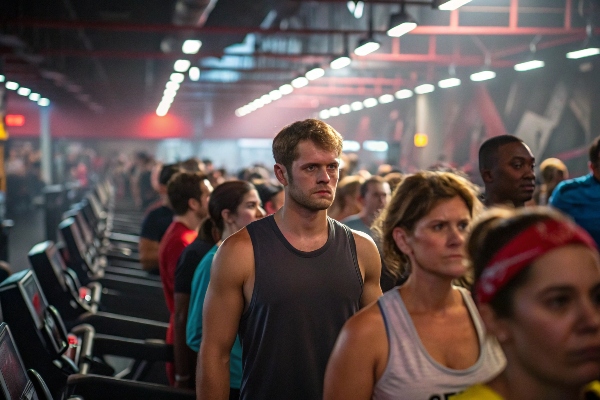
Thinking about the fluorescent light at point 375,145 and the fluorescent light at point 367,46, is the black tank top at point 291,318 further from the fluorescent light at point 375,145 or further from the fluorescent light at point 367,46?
the fluorescent light at point 375,145

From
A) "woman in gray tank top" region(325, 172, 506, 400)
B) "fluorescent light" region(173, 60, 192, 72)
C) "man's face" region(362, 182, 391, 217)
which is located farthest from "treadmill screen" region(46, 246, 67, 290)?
"fluorescent light" region(173, 60, 192, 72)

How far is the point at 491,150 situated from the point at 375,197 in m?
1.16

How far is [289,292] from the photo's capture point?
2.74 metres

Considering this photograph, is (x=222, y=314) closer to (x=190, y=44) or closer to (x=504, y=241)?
(x=504, y=241)

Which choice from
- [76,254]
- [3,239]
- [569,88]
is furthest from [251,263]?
[569,88]

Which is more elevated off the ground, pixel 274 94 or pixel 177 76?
pixel 274 94

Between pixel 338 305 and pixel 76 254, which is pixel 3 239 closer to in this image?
pixel 76 254

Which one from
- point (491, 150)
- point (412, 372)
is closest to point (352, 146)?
point (491, 150)

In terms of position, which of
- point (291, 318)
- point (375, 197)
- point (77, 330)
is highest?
point (375, 197)

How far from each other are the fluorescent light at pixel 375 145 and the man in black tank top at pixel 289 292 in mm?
24256

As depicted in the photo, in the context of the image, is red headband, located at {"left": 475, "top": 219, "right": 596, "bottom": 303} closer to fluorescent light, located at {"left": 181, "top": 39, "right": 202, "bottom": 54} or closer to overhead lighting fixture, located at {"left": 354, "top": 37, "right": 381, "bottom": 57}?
overhead lighting fixture, located at {"left": 354, "top": 37, "right": 381, "bottom": 57}

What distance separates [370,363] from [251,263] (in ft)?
2.80

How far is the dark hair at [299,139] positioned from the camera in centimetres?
293

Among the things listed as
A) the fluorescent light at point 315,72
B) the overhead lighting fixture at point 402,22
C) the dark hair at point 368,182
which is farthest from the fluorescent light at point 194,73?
the dark hair at point 368,182
